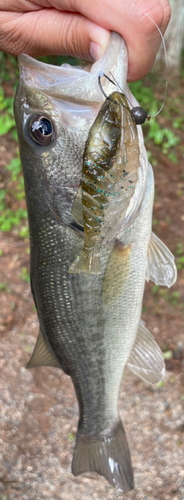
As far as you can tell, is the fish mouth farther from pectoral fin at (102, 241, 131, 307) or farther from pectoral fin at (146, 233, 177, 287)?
pectoral fin at (146, 233, 177, 287)

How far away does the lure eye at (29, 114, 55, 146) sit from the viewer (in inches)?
46.6

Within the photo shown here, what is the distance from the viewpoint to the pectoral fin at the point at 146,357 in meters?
1.84

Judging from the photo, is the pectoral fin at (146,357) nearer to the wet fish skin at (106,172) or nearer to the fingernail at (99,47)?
the wet fish skin at (106,172)

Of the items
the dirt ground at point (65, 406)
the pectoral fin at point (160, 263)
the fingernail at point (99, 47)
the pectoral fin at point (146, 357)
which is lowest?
the dirt ground at point (65, 406)

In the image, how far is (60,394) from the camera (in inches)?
117

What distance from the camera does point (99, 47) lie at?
1.30m

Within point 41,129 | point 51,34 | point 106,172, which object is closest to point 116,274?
point 106,172

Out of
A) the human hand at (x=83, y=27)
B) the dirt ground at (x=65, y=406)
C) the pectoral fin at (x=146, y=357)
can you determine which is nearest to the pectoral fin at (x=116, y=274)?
the pectoral fin at (x=146, y=357)

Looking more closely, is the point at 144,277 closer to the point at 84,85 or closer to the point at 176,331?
the point at 84,85

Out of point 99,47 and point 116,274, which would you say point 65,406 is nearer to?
point 116,274

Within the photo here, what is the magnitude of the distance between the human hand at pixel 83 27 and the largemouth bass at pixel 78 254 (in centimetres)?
8

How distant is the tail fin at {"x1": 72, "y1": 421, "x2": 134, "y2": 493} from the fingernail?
1.89 metres

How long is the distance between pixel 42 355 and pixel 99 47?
4.74 ft

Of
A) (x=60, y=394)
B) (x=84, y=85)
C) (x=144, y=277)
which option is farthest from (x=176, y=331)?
(x=84, y=85)
